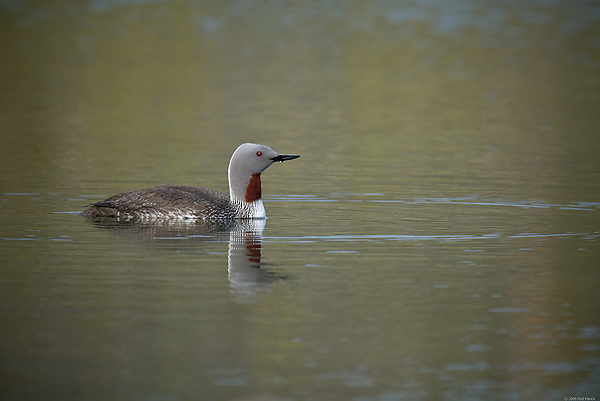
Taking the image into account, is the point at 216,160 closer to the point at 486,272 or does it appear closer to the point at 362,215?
the point at 362,215

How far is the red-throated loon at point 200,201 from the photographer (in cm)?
1105

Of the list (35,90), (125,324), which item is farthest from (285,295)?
(35,90)

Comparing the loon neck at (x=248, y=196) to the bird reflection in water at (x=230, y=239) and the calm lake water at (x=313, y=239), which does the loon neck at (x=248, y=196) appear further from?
the calm lake water at (x=313, y=239)

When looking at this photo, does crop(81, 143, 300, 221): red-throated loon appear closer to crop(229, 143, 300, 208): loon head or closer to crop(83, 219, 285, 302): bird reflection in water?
crop(229, 143, 300, 208): loon head

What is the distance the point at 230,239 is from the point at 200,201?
1.04 m

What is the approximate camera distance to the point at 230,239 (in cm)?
1017

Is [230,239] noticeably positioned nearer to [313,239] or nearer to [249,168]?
[313,239]

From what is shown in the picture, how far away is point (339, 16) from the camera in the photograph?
42.8 m

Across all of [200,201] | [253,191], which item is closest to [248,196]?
[253,191]

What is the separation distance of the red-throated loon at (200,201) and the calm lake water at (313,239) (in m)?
0.26

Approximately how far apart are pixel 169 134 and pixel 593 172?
7517 mm

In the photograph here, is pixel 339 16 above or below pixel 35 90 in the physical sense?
above

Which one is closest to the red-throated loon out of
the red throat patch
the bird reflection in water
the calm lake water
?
the red throat patch

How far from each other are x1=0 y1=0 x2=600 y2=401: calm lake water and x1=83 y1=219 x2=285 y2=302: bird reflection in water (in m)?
0.05
